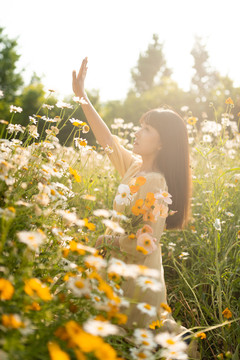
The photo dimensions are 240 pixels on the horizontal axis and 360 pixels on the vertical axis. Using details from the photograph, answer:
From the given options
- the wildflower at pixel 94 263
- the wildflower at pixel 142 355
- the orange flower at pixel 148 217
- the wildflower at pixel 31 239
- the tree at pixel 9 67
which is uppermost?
the tree at pixel 9 67

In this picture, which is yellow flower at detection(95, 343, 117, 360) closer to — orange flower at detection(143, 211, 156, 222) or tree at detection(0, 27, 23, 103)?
orange flower at detection(143, 211, 156, 222)

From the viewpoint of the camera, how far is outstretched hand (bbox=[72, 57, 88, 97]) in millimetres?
2297

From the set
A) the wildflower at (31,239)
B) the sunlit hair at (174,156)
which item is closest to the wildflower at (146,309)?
the wildflower at (31,239)

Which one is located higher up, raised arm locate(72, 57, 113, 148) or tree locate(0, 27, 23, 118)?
tree locate(0, 27, 23, 118)

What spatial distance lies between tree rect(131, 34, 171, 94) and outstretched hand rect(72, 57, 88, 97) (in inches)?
1081

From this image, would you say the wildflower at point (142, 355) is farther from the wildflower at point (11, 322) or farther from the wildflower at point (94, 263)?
the wildflower at point (11, 322)

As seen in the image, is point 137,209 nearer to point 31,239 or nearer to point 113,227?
point 113,227

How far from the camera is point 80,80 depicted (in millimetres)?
2320

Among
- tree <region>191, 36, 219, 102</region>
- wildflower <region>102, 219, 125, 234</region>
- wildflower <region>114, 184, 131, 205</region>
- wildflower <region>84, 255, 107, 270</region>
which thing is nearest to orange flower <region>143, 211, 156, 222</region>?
wildflower <region>114, 184, 131, 205</region>

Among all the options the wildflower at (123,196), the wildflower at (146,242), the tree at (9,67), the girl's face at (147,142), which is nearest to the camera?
the wildflower at (146,242)

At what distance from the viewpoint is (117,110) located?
21.1m

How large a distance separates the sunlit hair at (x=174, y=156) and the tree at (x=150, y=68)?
1089 inches

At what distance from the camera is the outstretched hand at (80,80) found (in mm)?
2297

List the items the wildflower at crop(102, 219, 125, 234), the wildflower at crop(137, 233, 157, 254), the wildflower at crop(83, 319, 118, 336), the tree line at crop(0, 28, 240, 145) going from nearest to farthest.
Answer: the wildflower at crop(83, 319, 118, 336) → the wildflower at crop(102, 219, 125, 234) → the wildflower at crop(137, 233, 157, 254) → the tree line at crop(0, 28, 240, 145)
